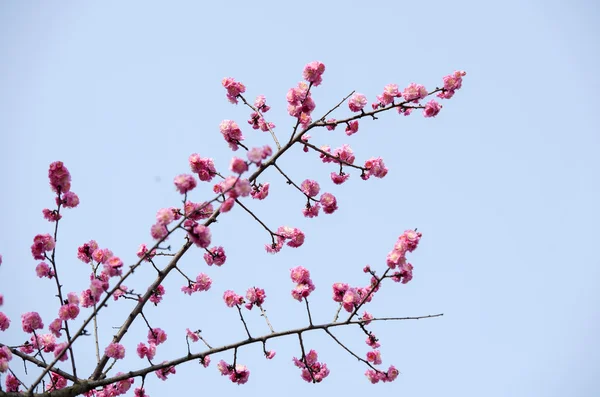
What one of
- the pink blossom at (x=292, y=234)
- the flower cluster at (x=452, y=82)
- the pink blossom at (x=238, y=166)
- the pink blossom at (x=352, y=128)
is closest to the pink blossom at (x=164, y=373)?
the pink blossom at (x=292, y=234)

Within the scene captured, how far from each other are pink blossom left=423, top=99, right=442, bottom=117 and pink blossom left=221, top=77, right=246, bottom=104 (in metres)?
2.18

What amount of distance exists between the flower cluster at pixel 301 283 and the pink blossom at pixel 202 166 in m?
1.34

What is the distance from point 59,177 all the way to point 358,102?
3329mm

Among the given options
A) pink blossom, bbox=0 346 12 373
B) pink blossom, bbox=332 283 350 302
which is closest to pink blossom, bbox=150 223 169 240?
pink blossom, bbox=0 346 12 373

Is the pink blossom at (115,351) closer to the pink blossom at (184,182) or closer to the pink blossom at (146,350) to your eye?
the pink blossom at (146,350)

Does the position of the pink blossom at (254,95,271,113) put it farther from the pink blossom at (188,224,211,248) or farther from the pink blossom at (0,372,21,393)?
the pink blossom at (0,372,21,393)

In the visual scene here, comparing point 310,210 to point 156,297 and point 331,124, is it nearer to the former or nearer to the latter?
point 331,124

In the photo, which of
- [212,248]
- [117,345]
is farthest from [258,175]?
[117,345]

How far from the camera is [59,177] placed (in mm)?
5184

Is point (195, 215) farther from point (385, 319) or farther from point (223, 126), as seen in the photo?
point (385, 319)

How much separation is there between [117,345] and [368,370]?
2.64 m

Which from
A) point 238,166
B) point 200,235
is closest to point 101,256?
point 200,235

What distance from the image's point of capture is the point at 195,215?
16.4ft

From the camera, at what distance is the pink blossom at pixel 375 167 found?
5816 millimetres
